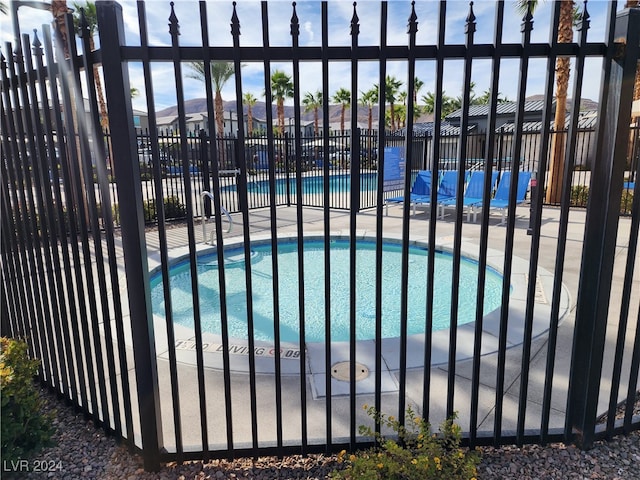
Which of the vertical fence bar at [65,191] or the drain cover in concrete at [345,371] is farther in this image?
the drain cover in concrete at [345,371]

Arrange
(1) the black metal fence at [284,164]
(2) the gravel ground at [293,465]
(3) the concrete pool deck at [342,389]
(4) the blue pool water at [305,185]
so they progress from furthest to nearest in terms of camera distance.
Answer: (4) the blue pool water at [305,185] → (1) the black metal fence at [284,164] → (3) the concrete pool deck at [342,389] → (2) the gravel ground at [293,465]

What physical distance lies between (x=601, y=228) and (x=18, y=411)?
277 centimetres

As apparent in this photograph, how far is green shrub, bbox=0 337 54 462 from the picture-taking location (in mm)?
1771

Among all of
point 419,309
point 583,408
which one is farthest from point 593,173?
point 419,309

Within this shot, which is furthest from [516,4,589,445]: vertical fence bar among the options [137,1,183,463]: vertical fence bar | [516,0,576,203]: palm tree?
[516,0,576,203]: palm tree

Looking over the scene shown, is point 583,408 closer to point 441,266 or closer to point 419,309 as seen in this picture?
point 419,309

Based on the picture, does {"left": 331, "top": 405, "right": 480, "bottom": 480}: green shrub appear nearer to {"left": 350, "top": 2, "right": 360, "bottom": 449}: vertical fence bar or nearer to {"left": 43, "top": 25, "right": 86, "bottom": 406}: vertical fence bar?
{"left": 350, "top": 2, "right": 360, "bottom": 449}: vertical fence bar

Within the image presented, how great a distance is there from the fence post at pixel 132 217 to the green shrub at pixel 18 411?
0.47 metres

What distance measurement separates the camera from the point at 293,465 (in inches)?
81.1

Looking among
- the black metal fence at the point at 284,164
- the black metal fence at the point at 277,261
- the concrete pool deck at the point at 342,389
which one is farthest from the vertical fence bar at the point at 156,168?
the black metal fence at the point at 284,164

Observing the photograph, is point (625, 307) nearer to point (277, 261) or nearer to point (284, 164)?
point (277, 261)

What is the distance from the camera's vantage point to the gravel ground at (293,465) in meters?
1.98

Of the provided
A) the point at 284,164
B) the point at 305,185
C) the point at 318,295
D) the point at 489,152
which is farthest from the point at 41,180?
the point at 305,185

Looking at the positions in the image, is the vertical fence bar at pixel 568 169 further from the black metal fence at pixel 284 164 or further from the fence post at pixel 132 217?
the black metal fence at pixel 284 164
